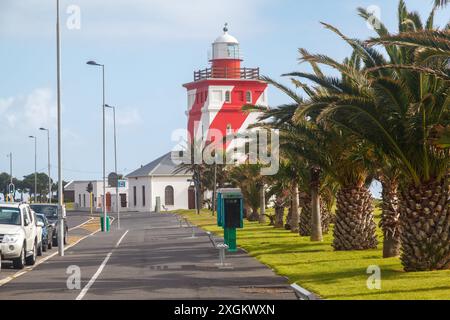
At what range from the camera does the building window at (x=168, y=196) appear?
110562 mm

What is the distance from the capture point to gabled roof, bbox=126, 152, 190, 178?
111000 mm

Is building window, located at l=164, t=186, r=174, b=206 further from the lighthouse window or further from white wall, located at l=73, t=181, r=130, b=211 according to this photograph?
the lighthouse window

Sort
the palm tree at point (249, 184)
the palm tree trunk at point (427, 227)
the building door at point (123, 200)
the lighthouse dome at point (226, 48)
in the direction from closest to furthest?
the palm tree trunk at point (427, 227) → the palm tree at point (249, 184) → the lighthouse dome at point (226, 48) → the building door at point (123, 200)

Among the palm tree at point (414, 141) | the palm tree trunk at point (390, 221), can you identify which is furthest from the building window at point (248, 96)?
the palm tree at point (414, 141)

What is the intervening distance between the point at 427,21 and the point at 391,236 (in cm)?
666

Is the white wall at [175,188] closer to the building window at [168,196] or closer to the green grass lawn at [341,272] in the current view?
the building window at [168,196]

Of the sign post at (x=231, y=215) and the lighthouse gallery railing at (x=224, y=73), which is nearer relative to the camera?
the sign post at (x=231, y=215)

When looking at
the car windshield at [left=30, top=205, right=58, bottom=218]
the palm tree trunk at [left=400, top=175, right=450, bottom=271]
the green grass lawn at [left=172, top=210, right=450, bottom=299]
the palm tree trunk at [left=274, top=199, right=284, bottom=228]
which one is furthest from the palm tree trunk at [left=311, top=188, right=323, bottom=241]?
the palm tree trunk at [left=274, top=199, right=284, bottom=228]

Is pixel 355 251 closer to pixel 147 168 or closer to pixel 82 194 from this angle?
pixel 147 168

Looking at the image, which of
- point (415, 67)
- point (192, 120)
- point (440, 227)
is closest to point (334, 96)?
point (440, 227)

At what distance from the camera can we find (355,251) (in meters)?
31.3

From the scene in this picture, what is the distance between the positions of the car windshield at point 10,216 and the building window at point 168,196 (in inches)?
3210

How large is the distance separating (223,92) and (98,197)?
33951 millimetres

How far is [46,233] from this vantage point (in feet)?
122
